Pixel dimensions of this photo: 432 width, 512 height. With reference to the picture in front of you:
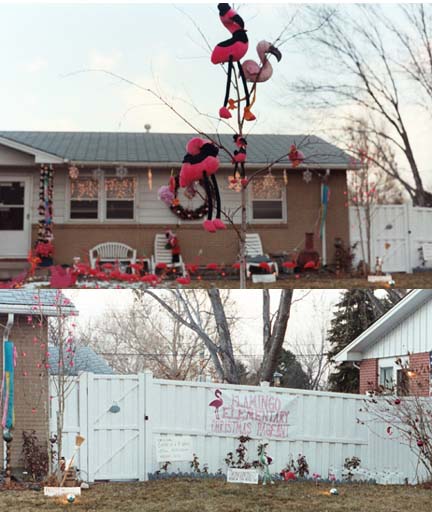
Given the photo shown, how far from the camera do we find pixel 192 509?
5.39 meters

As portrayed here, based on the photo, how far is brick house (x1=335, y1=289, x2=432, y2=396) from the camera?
20.1 feet

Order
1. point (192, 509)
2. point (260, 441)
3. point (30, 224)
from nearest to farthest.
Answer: point (192, 509) < point (260, 441) < point (30, 224)

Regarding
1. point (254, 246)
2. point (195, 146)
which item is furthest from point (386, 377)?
point (254, 246)

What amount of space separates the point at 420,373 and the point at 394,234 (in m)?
4.25

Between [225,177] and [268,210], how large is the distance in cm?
81

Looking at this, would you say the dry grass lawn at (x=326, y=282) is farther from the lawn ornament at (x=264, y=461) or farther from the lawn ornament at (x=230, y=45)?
the lawn ornament at (x=230, y=45)

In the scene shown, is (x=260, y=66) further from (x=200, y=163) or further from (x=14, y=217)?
(x=14, y=217)

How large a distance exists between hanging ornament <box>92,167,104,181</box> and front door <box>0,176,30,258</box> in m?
0.84

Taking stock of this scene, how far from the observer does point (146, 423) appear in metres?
6.41

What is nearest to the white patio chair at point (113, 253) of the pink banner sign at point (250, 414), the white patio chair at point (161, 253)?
the white patio chair at point (161, 253)

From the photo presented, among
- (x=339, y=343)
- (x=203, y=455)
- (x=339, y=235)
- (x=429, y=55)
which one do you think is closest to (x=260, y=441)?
(x=203, y=455)

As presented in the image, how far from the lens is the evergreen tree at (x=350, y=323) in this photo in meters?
6.21

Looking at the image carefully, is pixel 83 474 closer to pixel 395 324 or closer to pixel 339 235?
pixel 395 324

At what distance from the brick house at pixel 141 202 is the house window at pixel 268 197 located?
0.04 ft
